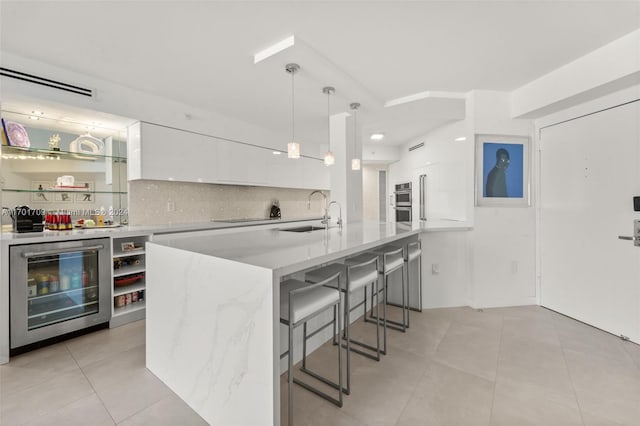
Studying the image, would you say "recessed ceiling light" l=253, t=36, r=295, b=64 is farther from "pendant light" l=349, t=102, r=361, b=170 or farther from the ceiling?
"pendant light" l=349, t=102, r=361, b=170

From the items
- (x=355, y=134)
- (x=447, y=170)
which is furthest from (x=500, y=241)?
(x=355, y=134)

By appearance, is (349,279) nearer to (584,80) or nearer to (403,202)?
(584,80)

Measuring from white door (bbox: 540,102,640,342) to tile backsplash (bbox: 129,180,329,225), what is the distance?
3870 mm

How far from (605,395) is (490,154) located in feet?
7.60

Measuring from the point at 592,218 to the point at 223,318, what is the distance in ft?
11.1

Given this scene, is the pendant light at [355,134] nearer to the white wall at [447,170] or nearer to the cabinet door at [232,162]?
the white wall at [447,170]

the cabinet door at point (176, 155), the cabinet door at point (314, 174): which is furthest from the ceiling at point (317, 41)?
the cabinet door at point (314, 174)

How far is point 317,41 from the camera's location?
6.95 ft

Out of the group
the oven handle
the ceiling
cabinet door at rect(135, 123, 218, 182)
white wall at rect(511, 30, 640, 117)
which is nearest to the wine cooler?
the oven handle

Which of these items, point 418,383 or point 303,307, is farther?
point 418,383

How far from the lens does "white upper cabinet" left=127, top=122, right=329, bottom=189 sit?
314 cm

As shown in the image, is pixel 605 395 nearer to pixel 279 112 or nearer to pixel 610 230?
pixel 610 230

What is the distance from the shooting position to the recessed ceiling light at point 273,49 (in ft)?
6.82

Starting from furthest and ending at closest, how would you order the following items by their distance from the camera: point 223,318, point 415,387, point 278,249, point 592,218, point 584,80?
point 592,218, point 584,80, point 415,387, point 278,249, point 223,318
